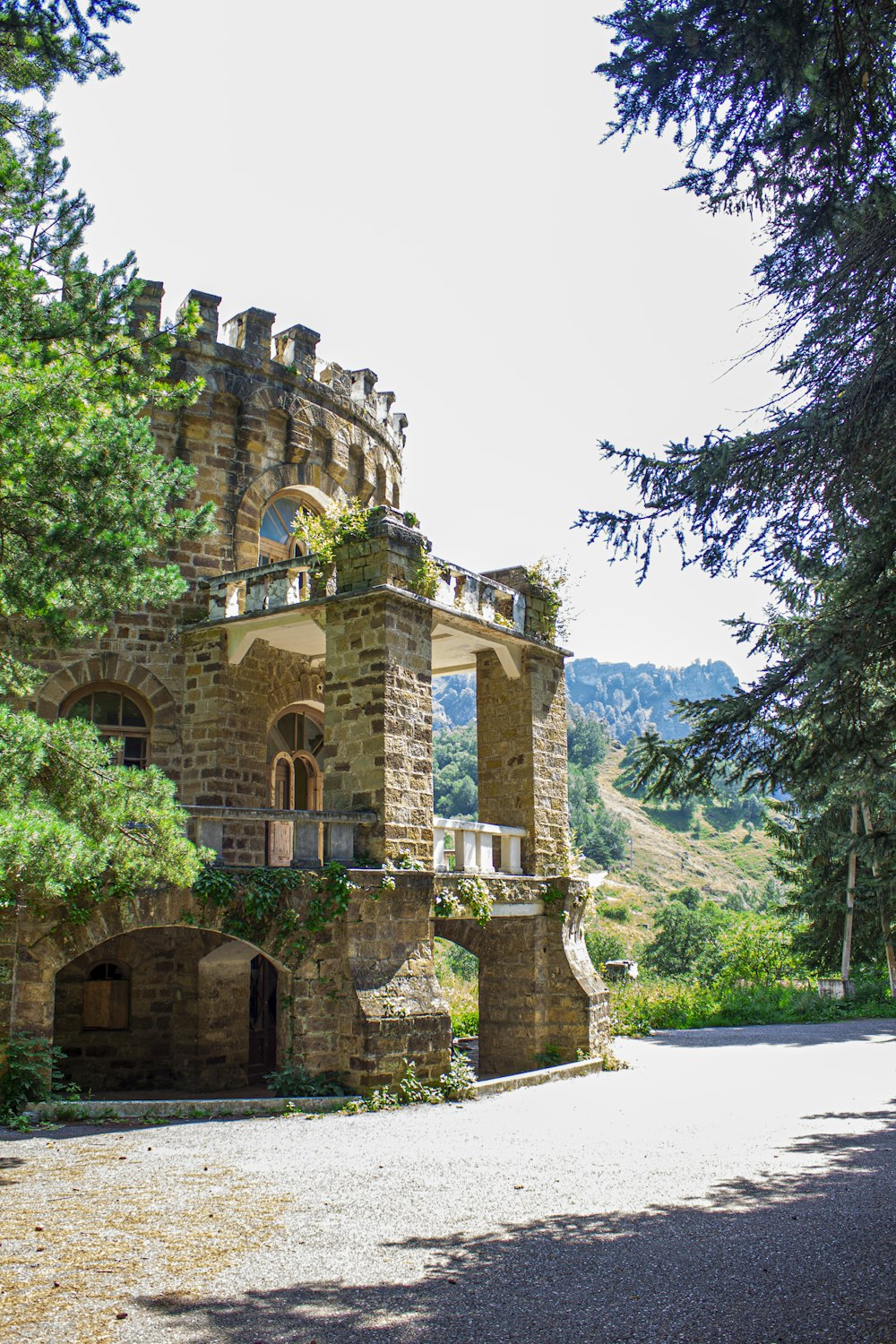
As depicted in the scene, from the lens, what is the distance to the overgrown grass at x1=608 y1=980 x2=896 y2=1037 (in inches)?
830

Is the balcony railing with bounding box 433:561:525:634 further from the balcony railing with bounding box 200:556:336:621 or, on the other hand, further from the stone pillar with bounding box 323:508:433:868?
the balcony railing with bounding box 200:556:336:621

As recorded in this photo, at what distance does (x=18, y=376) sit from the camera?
24.4ft

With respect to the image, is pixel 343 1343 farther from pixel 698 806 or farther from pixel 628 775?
pixel 698 806

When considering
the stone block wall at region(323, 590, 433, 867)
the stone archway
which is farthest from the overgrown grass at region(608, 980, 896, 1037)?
the stone block wall at region(323, 590, 433, 867)

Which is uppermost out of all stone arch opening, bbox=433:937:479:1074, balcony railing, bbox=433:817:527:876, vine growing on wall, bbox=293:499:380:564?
vine growing on wall, bbox=293:499:380:564

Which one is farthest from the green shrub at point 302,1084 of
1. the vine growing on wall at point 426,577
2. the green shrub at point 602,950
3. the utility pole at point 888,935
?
the green shrub at point 602,950

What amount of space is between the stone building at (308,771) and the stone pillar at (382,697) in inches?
1.1

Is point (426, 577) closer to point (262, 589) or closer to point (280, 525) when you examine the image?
point (262, 589)

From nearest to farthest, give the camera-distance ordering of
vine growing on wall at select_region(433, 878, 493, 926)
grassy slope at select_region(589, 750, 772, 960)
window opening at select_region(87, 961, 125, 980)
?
vine growing on wall at select_region(433, 878, 493, 926)
window opening at select_region(87, 961, 125, 980)
grassy slope at select_region(589, 750, 772, 960)

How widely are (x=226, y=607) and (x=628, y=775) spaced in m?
7.46

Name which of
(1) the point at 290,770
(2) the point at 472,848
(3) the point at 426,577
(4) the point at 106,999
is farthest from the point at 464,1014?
(3) the point at 426,577

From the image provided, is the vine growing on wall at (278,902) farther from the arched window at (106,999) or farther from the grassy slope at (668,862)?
the grassy slope at (668,862)

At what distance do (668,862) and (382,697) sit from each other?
83812 mm

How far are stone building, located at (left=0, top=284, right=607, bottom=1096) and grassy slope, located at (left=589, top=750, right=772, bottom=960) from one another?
4646 centimetres
